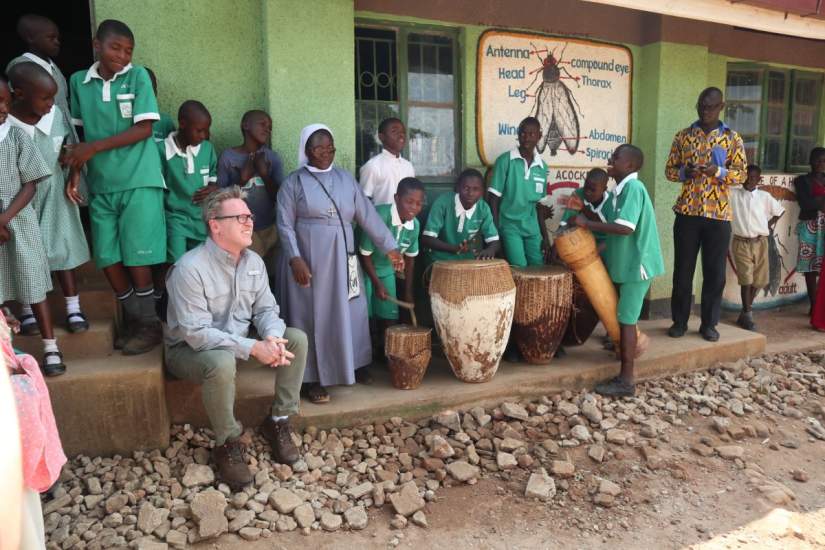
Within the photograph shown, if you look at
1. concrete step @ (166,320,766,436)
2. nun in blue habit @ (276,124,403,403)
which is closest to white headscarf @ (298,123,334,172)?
nun in blue habit @ (276,124,403,403)

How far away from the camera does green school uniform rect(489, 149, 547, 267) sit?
4.50 metres

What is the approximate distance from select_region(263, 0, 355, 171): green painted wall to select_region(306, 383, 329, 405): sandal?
1458 millimetres

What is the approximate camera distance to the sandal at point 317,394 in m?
3.56

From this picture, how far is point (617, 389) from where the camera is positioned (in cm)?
403

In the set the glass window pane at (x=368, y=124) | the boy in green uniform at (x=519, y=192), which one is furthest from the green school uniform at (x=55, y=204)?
the boy in green uniform at (x=519, y=192)

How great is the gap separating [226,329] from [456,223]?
1.84 metres

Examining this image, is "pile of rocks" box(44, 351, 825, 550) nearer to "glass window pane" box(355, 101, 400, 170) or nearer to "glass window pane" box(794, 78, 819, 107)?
"glass window pane" box(355, 101, 400, 170)

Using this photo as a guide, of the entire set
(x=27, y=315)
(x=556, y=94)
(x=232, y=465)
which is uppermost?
(x=556, y=94)

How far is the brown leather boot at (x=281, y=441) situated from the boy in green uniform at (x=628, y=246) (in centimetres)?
206

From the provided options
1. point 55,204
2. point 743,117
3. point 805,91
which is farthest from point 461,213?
point 805,91

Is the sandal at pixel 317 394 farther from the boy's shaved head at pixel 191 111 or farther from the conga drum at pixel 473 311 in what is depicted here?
the boy's shaved head at pixel 191 111

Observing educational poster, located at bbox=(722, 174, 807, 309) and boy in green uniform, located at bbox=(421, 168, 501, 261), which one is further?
educational poster, located at bbox=(722, 174, 807, 309)

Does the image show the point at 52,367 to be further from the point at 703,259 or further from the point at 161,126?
the point at 703,259

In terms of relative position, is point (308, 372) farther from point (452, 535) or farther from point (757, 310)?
point (757, 310)
